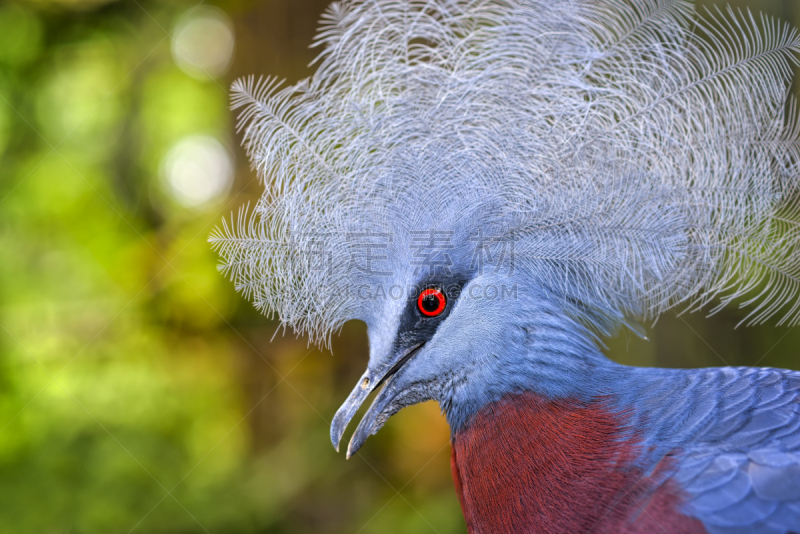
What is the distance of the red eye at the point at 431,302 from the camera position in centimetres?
119

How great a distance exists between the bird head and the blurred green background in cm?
150

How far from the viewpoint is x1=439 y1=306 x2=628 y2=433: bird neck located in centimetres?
113

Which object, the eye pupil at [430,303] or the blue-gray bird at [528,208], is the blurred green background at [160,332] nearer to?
the blue-gray bird at [528,208]

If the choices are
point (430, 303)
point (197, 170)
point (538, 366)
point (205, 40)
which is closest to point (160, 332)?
point (197, 170)

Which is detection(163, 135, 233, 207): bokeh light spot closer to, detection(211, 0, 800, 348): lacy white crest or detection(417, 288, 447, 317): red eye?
detection(211, 0, 800, 348): lacy white crest

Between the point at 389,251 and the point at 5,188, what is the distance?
3.61 m

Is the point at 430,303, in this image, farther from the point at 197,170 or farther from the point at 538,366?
the point at 197,170

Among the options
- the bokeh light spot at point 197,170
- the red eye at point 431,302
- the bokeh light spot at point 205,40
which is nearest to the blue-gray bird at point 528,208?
the red eye at point 431,302

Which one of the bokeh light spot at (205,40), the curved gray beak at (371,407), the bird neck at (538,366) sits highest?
the bokeh light spot at (205,40)

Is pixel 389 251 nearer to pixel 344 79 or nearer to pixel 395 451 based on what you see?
pixel 344 79

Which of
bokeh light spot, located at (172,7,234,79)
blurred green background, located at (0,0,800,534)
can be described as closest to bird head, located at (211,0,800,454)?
blurred green background, located at (0,0,800,534)

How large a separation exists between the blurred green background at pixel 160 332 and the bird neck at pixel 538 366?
5.24ft

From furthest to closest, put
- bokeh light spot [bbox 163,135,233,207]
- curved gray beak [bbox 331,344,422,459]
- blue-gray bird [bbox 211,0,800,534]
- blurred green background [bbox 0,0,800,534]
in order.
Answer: bokeh light spot [bbox 163,135,233,207]
blurred green background [bbox 0,0,800,534]
curved gray beak [bbox 331,344,422,459]
blue-gray bird [bbox 211,0,800,534]

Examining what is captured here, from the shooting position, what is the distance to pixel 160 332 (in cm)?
354
